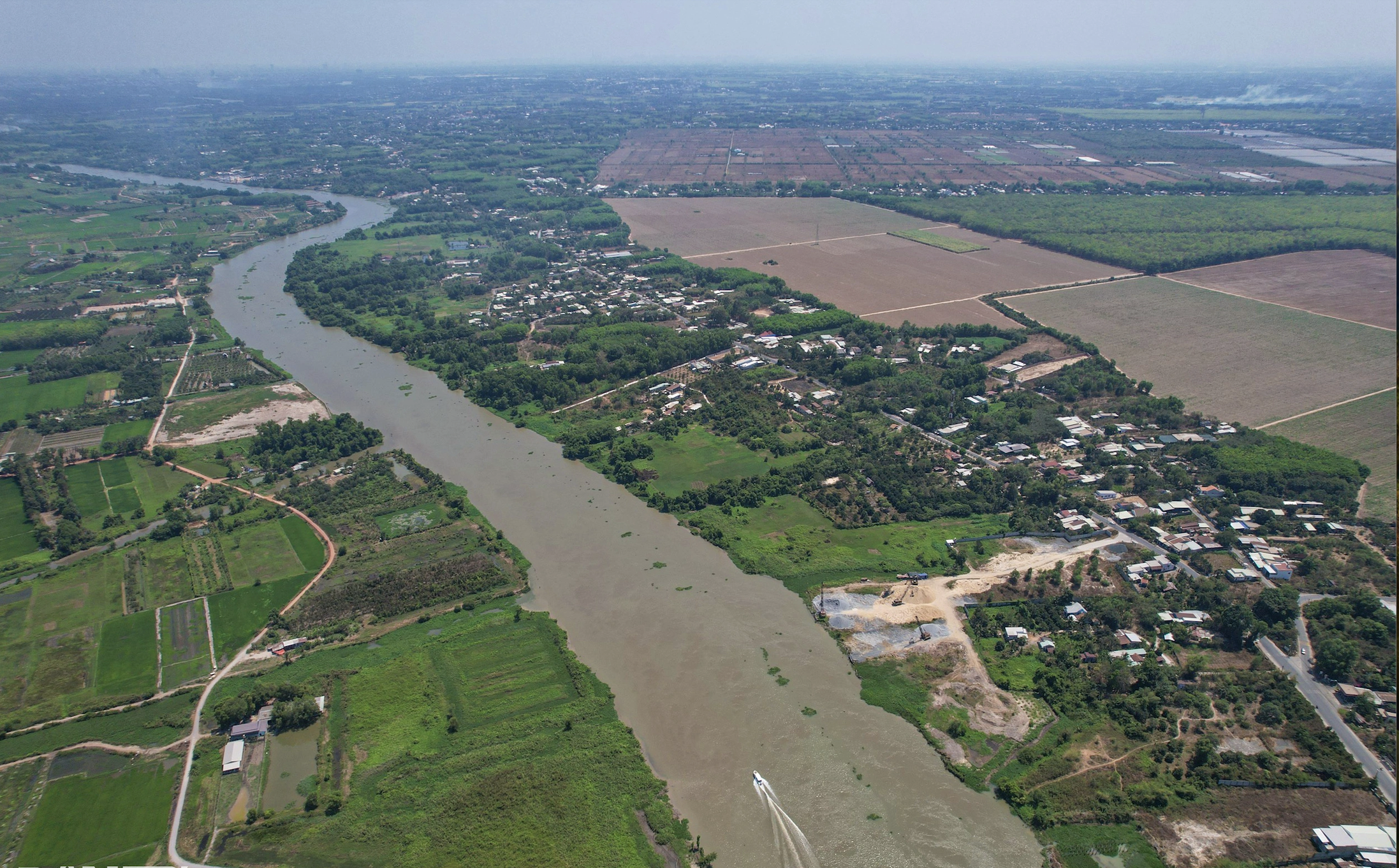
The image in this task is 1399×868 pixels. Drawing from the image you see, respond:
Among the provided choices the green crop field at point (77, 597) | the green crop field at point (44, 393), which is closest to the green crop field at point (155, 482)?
the green crop field at point (77, 597)

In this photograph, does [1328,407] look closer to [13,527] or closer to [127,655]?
[127,655]

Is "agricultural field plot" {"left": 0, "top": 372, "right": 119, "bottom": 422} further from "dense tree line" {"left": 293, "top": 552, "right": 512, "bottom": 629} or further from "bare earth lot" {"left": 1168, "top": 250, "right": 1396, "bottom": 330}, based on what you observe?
"bare earth lot" {"left": 1168, "top": 250, "right": 1396, "bottom": 330}

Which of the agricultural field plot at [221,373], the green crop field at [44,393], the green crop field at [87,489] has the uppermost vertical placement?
the agricultural field plot at [221,373]

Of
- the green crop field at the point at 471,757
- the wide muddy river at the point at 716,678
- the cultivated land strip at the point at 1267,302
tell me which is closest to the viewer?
the green crop field at the point at 471,757

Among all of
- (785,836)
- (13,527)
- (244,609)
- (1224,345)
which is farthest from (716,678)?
(1224,345)

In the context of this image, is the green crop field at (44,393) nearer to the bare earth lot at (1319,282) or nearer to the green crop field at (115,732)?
the green crop field at (115,732)
